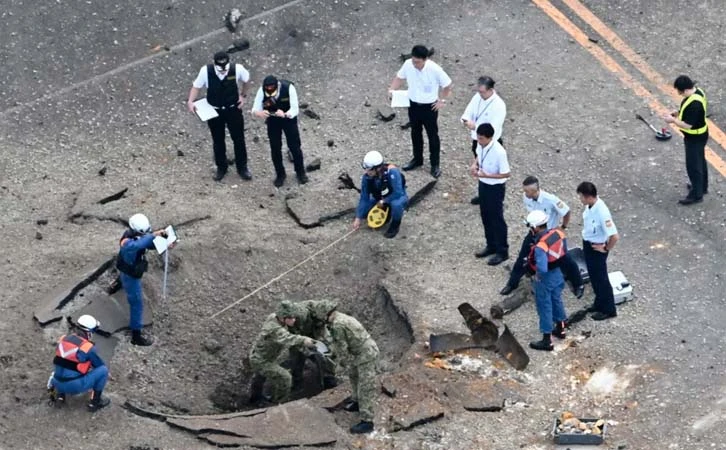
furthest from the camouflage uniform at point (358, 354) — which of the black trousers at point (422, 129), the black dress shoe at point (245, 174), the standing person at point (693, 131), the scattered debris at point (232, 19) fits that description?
the scattered debris at point (232, 19)

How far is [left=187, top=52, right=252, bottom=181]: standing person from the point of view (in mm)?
18672

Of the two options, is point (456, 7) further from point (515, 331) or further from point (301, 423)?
point (301, 423)

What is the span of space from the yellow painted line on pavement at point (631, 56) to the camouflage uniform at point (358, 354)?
6386 mm

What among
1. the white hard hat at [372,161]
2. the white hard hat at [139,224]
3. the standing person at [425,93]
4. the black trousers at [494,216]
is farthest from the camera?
the standing person at [425,93]

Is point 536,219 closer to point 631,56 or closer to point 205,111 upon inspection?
point 205,111

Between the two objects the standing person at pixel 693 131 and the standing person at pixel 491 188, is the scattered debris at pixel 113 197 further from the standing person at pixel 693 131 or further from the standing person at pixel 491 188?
the standing person at pixel 693 131

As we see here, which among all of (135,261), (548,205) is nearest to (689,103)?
(548,205)

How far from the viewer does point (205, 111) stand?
18.9 m

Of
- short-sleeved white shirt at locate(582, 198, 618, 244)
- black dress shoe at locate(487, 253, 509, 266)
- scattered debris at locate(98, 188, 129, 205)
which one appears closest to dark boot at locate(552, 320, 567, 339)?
short-sleeved white shirt at locate(582, 198, 618, 244)

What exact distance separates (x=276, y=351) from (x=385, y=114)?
17.1ft

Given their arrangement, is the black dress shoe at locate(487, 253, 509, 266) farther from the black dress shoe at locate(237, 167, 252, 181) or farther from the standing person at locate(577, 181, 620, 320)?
the black dress shoe at locate(237, 167, 252, 181)

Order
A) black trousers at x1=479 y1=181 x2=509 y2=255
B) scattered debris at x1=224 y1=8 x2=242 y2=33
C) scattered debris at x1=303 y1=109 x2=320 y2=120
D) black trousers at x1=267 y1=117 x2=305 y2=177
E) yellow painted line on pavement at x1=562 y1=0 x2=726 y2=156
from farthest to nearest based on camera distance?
scattered debris at x1=224 y1=8 x2=242 y2=33, scattered debris at x1=303 y1=109 x2=320 y2=120, yellow painted line on pavement at x1=562 y1=0 x2=726 y2=156, black trousers at x1=267 y1=117 x2=305 y2=177, black trousers at x1=479 y1=181 x2=509 y2=255

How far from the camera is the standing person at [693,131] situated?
17.8m

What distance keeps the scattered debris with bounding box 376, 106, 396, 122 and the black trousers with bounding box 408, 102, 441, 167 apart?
1009 mm
